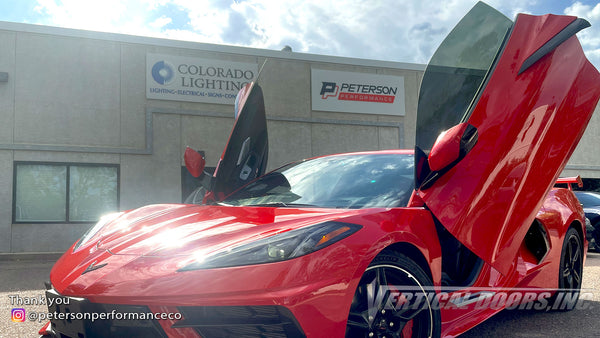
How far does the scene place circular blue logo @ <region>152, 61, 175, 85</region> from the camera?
442 inches

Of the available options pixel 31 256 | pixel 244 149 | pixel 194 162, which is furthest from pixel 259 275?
pixel 31 256

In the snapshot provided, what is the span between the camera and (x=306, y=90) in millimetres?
12633

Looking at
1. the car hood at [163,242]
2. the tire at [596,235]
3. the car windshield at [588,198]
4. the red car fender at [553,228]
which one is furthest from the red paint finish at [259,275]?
the car windshield at [588,198]

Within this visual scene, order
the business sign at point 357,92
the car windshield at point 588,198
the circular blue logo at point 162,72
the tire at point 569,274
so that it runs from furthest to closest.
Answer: the business sign at point 357,92, the circular blue logo at point 162,72, the car windshield at point 588,198, the tire at point 569,274

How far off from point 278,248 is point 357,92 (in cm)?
1171

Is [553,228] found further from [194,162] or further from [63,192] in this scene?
[63,192]

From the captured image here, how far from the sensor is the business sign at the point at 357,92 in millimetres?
12781

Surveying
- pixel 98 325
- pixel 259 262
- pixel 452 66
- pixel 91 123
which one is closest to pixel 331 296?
pixel 259 262

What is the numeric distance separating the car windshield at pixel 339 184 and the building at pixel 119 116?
8326mm

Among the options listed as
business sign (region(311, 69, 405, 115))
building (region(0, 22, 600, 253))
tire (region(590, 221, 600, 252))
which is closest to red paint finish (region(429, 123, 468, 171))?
tire (region(590, 221, 600, 252))

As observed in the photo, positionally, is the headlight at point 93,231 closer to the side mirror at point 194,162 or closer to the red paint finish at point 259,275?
the red paint finish at point 259,275

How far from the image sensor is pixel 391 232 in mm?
2141

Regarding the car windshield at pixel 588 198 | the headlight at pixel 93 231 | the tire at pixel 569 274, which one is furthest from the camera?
the car windshield at pixel 588 198

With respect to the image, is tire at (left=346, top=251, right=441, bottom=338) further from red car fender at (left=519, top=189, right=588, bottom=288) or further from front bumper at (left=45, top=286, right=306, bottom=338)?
red car fender at (left=519, top=189, right=588, bottom=288)
